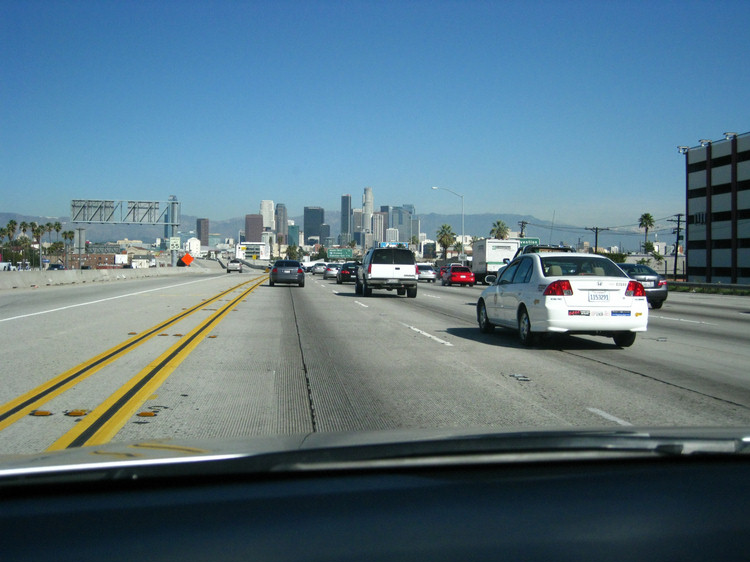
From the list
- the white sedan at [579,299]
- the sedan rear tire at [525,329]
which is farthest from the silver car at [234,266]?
the white sedan at [579,299]

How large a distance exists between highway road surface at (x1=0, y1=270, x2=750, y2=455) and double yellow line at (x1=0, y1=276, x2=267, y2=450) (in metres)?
0.03

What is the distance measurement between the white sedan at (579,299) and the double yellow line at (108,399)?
5996 mm

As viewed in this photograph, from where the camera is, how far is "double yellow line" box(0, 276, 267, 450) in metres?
6.04

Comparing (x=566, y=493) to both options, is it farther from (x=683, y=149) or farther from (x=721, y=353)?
(x=683, y=149)

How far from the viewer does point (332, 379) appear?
9117 mm

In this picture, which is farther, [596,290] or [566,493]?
[596,290]

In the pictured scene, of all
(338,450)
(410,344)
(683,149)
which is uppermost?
(683,149)

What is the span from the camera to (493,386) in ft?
28.4

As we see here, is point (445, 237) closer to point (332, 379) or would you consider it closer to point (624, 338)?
point (624, 338)

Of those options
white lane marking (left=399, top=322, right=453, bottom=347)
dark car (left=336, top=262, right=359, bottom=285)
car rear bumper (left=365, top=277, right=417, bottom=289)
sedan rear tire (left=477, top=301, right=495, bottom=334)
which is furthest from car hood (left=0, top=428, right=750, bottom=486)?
dark car (left=336, top=262, right=359, bottom=285)

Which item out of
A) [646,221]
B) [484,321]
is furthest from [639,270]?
[646,221]

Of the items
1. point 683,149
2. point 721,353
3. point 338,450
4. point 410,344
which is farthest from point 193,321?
point 683,149

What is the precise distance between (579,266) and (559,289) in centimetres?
104

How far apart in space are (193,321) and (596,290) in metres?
9.77
